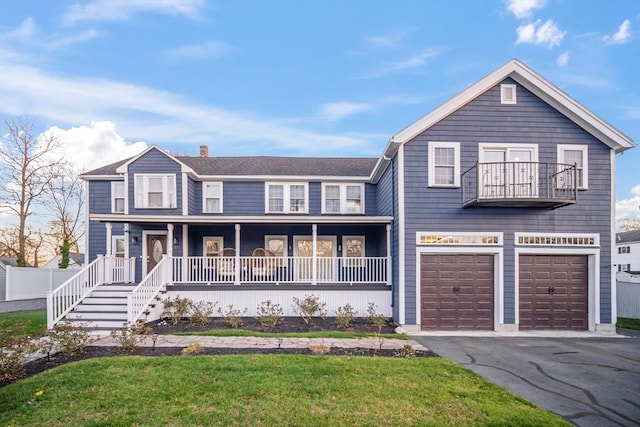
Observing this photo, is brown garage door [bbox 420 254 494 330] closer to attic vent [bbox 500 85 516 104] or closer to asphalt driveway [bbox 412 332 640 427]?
asphalt driveway [bbox 412 332 640 427]

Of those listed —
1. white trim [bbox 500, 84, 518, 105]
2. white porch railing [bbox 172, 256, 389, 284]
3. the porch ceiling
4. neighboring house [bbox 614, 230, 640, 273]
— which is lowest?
neighboring house [bbox 614, 230, 640, 273]

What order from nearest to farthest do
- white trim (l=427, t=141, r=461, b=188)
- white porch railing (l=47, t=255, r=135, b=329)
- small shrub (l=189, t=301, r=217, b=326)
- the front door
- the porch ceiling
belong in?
white porch railing (l=47, t=255, r=135, b=329) → small shrub (l=189, t=301, r=217, b=326) → white trim (l=427, t=141, r=461, b=188) → the porch ceiling → the front door

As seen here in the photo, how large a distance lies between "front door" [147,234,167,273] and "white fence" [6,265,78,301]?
8628 millimetres

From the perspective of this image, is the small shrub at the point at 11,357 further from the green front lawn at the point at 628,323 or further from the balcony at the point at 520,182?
the green front lawn at the point at 628,323

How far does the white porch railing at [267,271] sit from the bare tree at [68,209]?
60.6 feet

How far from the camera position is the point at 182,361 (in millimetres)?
6340

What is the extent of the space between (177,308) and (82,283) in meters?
3.08

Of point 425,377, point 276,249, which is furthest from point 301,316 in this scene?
point 425,377

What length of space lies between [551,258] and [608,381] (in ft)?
18.0

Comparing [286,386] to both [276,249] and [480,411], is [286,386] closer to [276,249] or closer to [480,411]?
[480,411]

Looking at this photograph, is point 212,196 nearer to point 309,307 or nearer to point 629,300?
point 309,307

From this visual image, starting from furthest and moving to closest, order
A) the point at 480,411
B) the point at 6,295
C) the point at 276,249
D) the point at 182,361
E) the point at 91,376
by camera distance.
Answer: the point at 6,295 < the point at 276,249 < the point at 182,361 < the point at 91,376 < the point at 480,411

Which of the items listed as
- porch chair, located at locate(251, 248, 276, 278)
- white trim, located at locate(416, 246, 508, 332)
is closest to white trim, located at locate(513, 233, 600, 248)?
white trim, located at locate(416, 246, 508, 332)

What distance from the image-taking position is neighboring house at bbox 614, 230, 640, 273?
3491 centimetres
